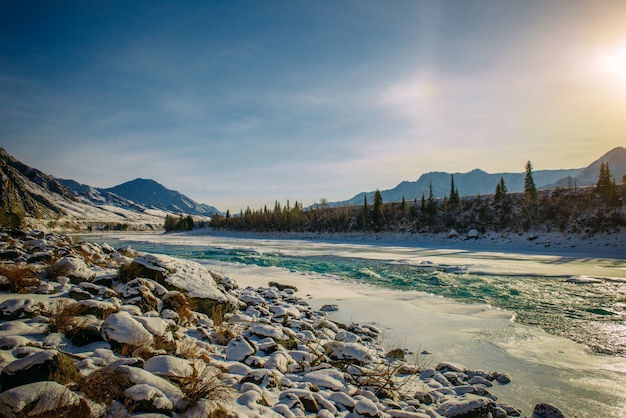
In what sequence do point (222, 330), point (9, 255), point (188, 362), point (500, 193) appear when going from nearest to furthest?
point (188, 362) < point (222, 330) < point (9, 255) < point (500, 193)

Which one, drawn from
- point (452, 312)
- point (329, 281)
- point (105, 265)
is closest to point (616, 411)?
point (452, 312)

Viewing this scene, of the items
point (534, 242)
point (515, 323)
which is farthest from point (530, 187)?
point (515, 323)

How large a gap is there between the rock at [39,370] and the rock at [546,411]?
262 inches

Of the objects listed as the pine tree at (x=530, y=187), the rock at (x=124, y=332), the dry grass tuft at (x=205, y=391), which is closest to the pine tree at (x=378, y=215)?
the pine tree at (x=530, y=187)

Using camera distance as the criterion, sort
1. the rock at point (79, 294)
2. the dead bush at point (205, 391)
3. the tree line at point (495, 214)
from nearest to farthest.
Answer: the dead bush at point (205, 391) → the rock at point (79, 294) → the tree line at point (495, 214)

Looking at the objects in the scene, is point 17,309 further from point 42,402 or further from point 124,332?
point 42,402

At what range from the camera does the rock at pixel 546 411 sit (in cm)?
472

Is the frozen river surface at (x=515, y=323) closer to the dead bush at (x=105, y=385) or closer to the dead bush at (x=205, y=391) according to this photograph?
the dead bush at (x=205, y=391)

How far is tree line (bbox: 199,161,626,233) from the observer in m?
52.2

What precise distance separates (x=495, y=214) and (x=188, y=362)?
2970 inches

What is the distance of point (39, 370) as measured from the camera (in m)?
3.28

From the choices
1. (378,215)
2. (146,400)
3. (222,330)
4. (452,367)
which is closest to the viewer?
(146,400)

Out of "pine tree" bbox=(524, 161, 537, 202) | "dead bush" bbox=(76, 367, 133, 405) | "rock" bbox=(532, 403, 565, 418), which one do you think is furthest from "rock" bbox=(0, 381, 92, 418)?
"pine tree" bbox=(524, 161, 537, 202)

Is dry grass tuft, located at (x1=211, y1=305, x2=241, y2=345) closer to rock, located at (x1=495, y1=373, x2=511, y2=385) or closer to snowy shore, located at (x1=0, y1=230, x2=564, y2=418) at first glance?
snowy shore, located at (x1=0, y1=230, x2=564, y2=418)
